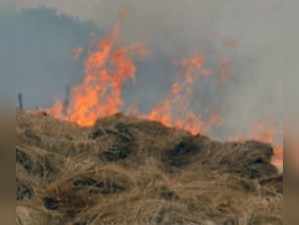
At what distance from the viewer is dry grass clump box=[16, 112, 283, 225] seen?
3822 millimetres

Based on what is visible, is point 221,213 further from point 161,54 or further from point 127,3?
point 127,3

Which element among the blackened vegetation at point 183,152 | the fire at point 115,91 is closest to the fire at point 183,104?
the fire at point 115,91

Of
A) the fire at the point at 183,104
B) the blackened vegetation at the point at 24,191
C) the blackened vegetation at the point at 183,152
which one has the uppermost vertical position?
the fire at the point at 183,104

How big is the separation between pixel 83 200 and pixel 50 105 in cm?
272

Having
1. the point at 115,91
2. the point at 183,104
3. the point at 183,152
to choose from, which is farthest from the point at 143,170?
the point at 115,91

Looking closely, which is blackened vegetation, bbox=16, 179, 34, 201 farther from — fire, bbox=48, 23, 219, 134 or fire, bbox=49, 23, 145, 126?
fire, bbox=49, 23, 145, 126

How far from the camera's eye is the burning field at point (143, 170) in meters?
3.85


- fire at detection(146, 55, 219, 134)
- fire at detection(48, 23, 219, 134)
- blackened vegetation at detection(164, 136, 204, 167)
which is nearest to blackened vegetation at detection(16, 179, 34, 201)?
blackened vegetation at detection(164, 136, 204, 167)

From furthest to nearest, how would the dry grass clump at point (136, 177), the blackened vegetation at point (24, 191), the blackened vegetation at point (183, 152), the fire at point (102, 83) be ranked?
1. the fire at point (102, 83)
2. the blackened vegetation at point (183, 152)
3. the blackened vegetation at point (24, 191)
4. the dry grass clump at point (136, 177)

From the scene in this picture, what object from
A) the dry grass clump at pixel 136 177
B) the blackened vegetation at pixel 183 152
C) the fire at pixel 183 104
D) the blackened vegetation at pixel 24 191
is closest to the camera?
the dry grass clump at pixel 136 177

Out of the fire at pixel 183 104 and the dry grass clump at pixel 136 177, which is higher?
the fire at pixel 183 104

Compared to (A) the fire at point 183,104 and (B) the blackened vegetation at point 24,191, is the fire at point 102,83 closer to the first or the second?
(A) the fire at point 183,104

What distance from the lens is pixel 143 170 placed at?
15.5ft

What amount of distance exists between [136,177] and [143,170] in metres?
0.29
